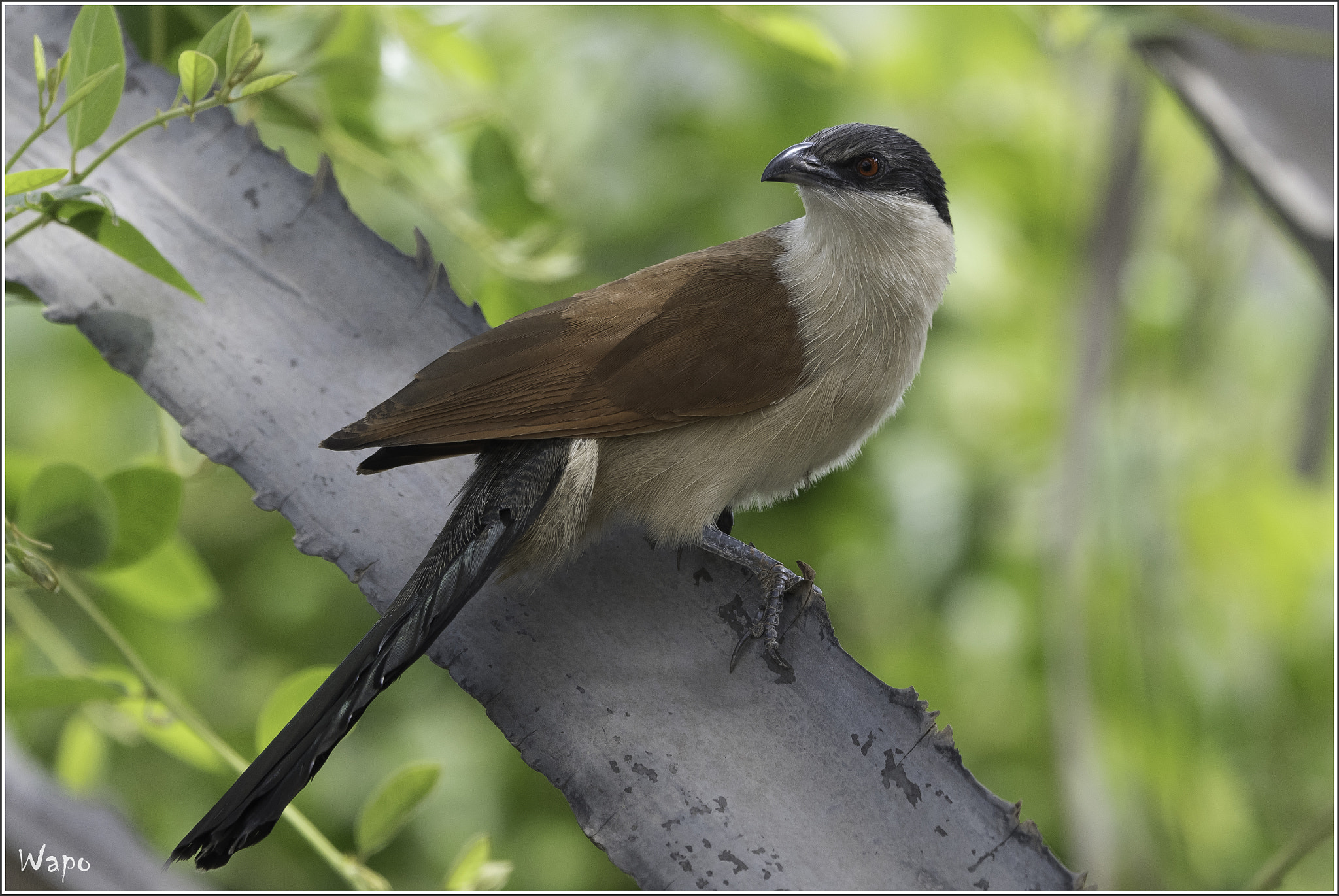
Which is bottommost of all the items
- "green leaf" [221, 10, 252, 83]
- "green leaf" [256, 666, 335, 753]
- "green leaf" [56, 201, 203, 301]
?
"green leaf" [256, 666, 335, 753]

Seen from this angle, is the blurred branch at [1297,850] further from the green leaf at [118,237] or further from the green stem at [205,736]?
the green leaf at [118,237]

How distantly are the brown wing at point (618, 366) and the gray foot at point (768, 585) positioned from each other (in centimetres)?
13

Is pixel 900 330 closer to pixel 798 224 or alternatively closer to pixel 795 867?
pixel 798 224

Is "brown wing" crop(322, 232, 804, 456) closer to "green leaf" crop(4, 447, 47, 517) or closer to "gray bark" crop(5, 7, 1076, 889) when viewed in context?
"gray bark" crop(5, 7, 1076, 889)

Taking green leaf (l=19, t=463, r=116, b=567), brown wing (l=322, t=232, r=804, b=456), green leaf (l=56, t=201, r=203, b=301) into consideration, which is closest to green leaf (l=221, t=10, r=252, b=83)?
green leaf (l=56, t=201, r=203, b=301)

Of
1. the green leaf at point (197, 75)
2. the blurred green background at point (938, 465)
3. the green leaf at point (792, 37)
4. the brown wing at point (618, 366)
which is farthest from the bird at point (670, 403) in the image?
the blurred green background at point (938, 465)

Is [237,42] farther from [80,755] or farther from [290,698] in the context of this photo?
[80,755]

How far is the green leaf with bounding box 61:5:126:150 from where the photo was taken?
30.0 inches

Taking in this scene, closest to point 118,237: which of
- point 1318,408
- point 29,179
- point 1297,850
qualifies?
point 29,179

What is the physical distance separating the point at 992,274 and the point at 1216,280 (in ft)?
1.24

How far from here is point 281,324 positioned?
970mm

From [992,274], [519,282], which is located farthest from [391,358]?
[992,274]

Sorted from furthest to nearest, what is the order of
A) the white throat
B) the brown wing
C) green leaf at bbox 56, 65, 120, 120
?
the white throat
the brown wing
green leaf at bbox 56, 65, 120, 120

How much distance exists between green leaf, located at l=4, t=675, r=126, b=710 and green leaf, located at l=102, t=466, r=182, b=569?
131mm
